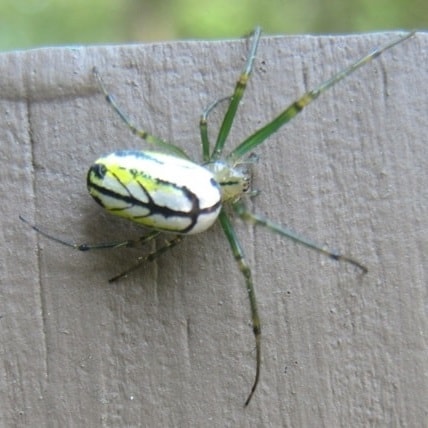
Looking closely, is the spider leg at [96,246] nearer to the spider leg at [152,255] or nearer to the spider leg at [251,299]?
the spider leg at [152,255]

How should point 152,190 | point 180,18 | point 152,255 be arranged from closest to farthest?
point 152,190, point 152,255, point 180,18

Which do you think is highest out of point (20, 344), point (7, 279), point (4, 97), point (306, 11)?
point (306, 11)

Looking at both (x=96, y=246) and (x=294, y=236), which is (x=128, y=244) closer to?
(x=96, y=246)

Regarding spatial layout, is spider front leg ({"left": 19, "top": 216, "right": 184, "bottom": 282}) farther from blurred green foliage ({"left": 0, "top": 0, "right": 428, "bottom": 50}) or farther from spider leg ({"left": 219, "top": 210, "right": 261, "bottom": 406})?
blurred green foliage ({"left": 0, "top": 0, "right": 428, "bottom": 50})

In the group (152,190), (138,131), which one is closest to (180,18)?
(138,131)

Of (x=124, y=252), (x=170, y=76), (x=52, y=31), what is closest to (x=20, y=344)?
(x=124, y=252)

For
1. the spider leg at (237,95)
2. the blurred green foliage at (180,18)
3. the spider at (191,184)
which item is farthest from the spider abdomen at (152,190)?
the blurred green foliage at (180,18)

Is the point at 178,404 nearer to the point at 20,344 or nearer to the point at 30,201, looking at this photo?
the point at 20,344
